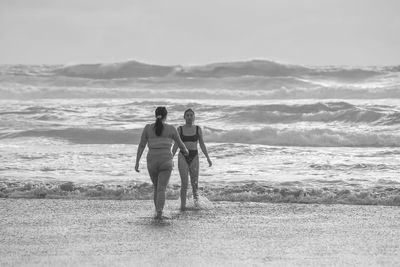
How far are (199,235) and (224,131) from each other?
681 inches

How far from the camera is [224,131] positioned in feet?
89.1

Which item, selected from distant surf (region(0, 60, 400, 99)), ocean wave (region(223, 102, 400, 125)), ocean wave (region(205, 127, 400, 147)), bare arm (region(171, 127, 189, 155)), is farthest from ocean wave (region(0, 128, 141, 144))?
distant surf (region(0, 60, 400, 99))

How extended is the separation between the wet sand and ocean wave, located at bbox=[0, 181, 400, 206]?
648 millimetres

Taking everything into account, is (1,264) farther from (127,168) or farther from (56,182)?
(127,168)

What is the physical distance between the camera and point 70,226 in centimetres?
1062

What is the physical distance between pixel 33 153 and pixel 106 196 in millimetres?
6856

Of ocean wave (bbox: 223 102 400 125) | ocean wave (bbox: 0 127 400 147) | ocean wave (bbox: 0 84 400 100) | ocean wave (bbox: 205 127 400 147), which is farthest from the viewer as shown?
ocean wave (bbox: 0 84 400 100)

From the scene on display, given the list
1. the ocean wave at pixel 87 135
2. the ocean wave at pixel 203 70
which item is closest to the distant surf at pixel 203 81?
the ocean wave at pixel 203 70

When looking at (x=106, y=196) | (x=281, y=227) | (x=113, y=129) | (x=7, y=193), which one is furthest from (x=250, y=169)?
(x=113, y=129)

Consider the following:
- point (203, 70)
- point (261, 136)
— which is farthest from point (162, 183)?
point (203, 70)

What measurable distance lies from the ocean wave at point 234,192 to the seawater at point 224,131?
0.02m

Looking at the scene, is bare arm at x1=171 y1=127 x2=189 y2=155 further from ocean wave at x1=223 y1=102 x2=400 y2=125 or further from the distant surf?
the distant surf

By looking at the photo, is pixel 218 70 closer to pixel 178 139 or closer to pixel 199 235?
pixel 178 139

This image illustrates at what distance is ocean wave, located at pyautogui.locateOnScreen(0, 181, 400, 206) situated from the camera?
1348cm
